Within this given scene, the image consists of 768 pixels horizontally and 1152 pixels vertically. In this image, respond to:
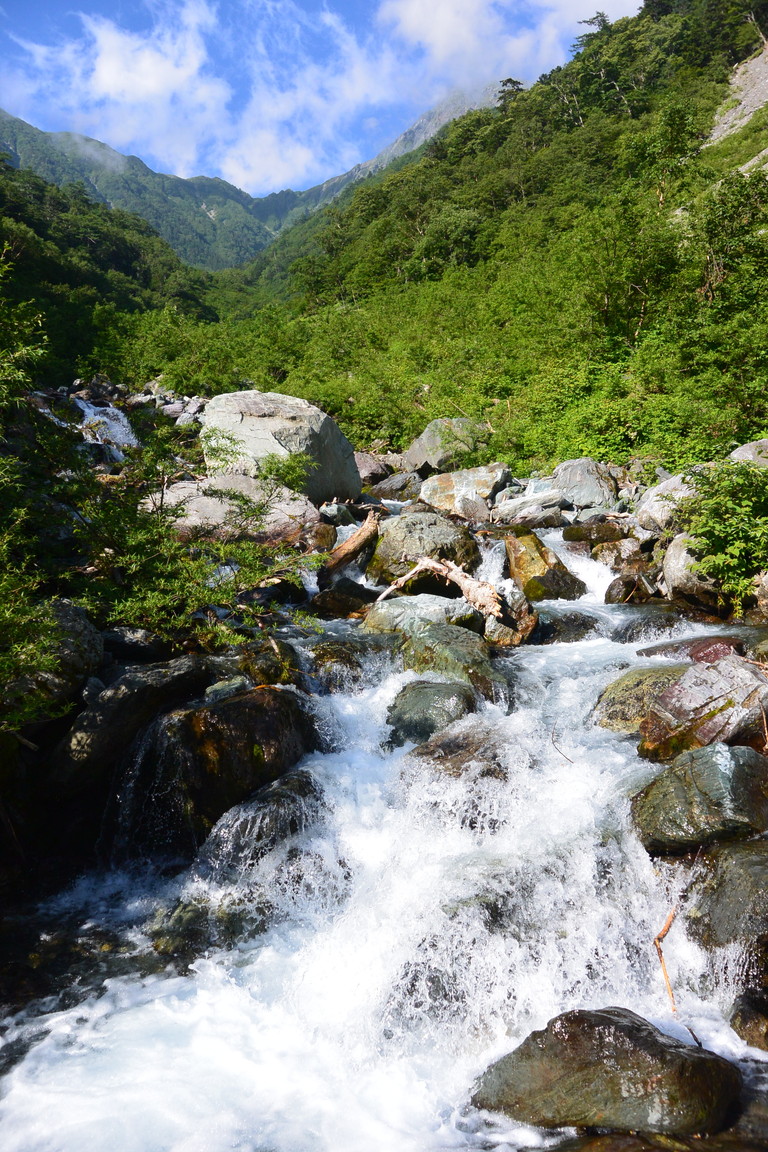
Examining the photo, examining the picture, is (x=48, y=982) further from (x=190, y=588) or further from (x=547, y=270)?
(x=547, y=270)

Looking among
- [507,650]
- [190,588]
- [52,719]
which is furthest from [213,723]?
[507,650]

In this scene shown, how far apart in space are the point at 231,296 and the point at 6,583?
80.4 m

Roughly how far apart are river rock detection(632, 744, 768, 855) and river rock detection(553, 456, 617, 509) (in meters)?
10.3

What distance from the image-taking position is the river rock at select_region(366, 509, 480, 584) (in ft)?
41.6

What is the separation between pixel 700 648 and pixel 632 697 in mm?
1823

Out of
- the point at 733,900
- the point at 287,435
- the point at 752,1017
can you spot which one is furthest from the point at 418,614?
the point at 752,1017

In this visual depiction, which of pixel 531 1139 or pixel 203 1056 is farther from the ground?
pixel 203 1056

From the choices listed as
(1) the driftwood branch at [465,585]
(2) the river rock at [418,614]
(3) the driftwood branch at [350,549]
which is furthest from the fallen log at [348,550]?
(2) the river rock at [418,614]

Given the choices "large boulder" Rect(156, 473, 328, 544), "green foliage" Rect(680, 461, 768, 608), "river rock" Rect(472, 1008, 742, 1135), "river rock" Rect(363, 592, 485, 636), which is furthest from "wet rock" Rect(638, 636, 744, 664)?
"large boulder" Rect(156, 473, 328, 544)

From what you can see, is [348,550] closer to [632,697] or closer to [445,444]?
[632,697]

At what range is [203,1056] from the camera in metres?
4.50

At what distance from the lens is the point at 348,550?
12992 millimetres

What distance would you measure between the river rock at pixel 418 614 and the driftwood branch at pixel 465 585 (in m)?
0.33

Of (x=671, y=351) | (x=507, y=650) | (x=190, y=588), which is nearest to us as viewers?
(x=190, y=588)
